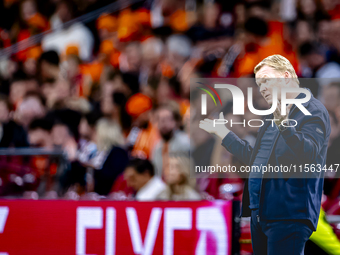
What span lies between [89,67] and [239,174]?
109 inches

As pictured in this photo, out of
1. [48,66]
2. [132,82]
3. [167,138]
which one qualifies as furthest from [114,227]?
[48,66]

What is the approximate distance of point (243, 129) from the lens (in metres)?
1.71

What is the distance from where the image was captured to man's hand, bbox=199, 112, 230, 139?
174cm

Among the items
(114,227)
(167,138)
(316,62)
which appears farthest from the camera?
(167,138)

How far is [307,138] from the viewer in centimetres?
159

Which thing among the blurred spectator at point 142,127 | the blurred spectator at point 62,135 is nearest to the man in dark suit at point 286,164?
the blurred spectator at point 142,127

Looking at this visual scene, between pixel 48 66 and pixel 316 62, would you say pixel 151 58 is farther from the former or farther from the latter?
pixel 316 62

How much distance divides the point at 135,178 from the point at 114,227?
0.58 m

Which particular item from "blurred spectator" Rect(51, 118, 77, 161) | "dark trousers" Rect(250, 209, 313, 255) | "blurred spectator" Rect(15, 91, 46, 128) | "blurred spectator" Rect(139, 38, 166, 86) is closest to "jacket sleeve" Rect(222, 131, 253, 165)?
"dark trousers" Rect(250, 209, 313, 255)

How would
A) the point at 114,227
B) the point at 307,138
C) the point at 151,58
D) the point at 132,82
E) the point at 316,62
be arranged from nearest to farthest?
the point at 307,138
the point at 114,227
the point at 316,62
the point at 132,82
the point at 151,58

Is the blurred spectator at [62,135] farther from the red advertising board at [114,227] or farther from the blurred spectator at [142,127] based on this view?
the red advertising board at [114,227]

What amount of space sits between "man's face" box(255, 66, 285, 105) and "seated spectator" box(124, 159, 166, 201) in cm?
88

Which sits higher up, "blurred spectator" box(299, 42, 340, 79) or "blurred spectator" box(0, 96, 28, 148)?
"blurred spectator" box(299, 42, 340, 79)

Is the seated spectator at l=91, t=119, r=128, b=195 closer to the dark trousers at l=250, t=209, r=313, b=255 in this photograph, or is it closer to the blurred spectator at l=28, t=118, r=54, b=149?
the blurred spectator at l=28, t=118, r=54, b=149
